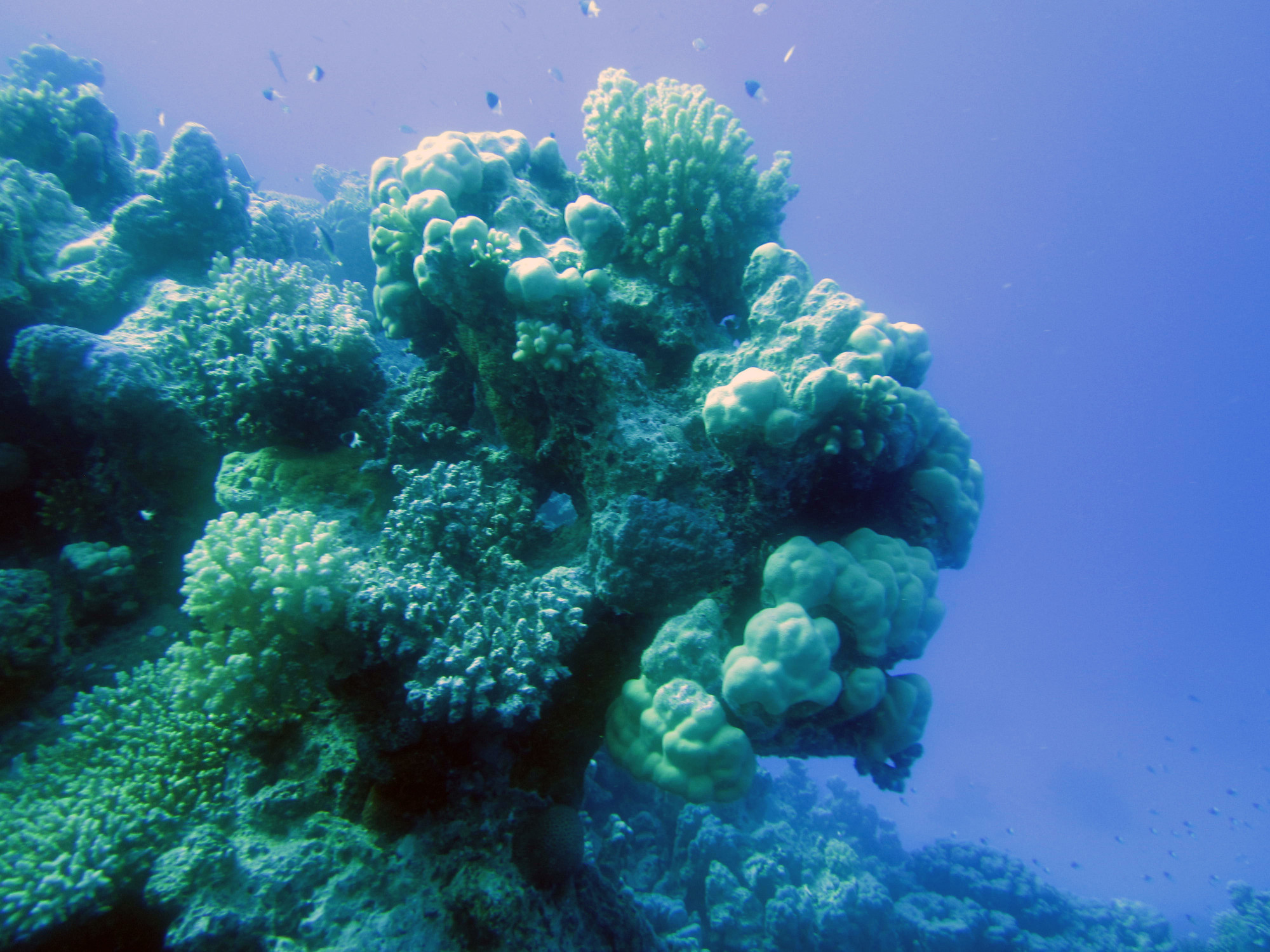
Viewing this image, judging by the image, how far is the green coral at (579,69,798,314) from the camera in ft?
15.7

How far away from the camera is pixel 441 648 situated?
10.6 feet

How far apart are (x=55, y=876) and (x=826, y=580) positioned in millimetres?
4372

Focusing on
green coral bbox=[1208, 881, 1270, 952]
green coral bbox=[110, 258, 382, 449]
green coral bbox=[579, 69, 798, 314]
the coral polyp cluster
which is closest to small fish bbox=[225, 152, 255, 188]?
the coral polyp cluster

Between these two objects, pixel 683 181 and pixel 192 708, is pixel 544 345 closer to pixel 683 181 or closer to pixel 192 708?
pixel 683 181

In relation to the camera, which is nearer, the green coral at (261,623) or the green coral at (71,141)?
the green coral at (261,623)

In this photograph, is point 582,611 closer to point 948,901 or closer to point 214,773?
point 214,773

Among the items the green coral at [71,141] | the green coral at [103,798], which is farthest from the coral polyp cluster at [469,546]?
the green coral at [71,141]

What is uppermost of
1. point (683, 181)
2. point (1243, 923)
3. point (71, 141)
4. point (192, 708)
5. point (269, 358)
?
point (683, 181)

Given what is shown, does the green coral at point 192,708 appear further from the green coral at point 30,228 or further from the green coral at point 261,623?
the green coral at point 30,228

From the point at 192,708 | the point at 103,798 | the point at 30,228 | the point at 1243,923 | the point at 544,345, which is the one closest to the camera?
the point at 103,798

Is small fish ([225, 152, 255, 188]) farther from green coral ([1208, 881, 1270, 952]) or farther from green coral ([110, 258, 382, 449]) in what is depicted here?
green coral ([1208, 881, 1270, 952])

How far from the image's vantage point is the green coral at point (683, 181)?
15.7ft

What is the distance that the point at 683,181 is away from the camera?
15.8 feet

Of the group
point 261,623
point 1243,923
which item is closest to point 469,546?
point 261,623
